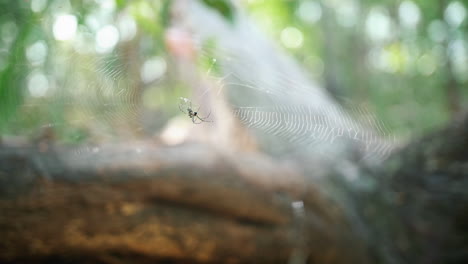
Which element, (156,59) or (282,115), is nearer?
(282,115)

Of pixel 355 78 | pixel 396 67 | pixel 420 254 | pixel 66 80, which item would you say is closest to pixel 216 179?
pixel 66 80

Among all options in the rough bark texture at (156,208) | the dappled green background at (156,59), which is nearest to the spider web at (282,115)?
the dappled green background at (156,59)

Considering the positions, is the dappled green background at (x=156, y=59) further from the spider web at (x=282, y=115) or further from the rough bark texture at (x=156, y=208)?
the spider web at (x=282, y=115)

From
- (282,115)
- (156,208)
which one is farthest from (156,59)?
(282,115)

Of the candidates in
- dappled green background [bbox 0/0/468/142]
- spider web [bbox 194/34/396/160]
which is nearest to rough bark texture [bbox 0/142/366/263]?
dappled green background [bbox 0/0/468/142]

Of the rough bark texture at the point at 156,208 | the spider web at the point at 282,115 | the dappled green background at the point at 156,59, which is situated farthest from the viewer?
the rough bark texture at the point at 156,208

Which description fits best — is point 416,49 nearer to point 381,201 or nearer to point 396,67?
point 396,67

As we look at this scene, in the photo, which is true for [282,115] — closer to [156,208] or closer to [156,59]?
[156,208]

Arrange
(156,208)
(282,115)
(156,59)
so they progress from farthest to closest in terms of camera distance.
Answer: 1. (156,59)
2. (156,208)
3. (282,115)

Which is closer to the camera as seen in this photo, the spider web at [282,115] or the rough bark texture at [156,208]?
the spider web at [282,115]
